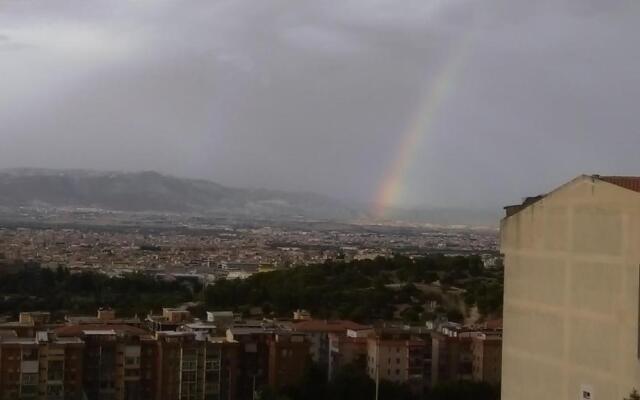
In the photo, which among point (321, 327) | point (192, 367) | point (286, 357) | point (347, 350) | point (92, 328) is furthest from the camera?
point (321, 327)

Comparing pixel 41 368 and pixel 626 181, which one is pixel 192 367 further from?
pixel 626 181

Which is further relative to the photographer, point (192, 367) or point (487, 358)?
point (487, 358)

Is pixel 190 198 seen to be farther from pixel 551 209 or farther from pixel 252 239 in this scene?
pixel 551 209

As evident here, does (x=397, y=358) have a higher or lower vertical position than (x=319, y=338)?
lower

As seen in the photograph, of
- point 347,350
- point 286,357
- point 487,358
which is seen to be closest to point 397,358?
point 347,350

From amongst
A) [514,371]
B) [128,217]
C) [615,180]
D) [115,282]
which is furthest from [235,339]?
[128,217]

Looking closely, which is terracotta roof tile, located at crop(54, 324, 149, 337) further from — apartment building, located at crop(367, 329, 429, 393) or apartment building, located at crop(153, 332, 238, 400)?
apartment building, located at crop(367, 329, 429, 393)

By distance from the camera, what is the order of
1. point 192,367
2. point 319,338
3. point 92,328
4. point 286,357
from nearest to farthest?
point 192,367
point 286,357
point 92,328
point 319,338
